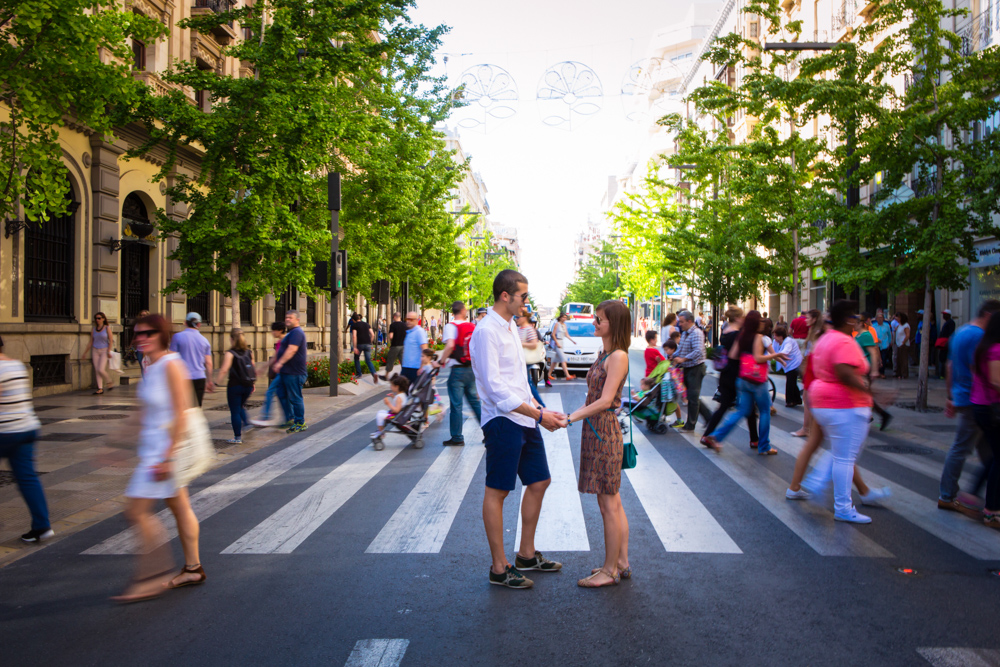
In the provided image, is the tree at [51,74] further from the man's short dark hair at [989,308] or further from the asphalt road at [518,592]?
the man's short dark hair at [989,308]

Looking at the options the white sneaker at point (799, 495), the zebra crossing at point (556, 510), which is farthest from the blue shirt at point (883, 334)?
the white sneaker at point (799, 495)

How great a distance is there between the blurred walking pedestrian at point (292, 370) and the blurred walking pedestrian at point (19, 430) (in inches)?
197

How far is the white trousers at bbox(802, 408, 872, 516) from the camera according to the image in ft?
20.5

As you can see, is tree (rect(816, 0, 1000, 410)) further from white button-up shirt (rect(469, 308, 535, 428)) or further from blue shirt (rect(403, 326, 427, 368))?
white button-up shirt (rect(469, 308, 535, 428))

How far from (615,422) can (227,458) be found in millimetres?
6180

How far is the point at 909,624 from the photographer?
4.17m

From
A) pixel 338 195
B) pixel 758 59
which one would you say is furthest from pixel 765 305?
pixel 338 195

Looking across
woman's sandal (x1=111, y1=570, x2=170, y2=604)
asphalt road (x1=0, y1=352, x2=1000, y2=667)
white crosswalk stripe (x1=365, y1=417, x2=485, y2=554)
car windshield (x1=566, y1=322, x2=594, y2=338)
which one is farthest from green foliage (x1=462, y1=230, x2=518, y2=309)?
woman's sandal (x1=111, y1=570, x2=170, y2=604)

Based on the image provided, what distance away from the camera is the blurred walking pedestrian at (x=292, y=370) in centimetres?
1092

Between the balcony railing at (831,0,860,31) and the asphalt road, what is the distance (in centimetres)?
2450

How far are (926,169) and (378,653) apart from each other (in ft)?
47.2

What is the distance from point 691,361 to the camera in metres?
11.6

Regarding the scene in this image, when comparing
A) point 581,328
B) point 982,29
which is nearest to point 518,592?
point 581,328

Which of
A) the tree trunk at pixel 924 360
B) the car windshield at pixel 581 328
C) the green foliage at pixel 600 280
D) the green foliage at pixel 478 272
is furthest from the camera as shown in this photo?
the green foliage at pixel 600 280
